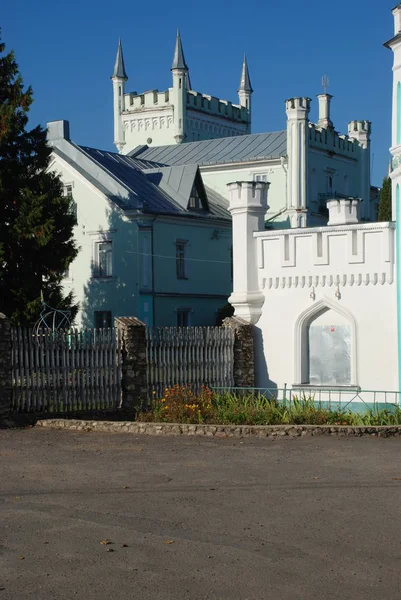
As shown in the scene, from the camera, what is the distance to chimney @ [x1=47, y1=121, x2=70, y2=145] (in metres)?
42.2

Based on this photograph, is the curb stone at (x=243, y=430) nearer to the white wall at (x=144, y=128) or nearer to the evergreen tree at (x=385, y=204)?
the evergreen tree at (x=385, y=204)

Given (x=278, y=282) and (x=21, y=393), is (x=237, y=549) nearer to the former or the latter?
(x=21, y=393)

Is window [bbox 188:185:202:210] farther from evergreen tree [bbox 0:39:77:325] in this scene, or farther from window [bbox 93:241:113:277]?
evergreen tree [bbox 0:39:77:325]

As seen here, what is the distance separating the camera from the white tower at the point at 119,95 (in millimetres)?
59531

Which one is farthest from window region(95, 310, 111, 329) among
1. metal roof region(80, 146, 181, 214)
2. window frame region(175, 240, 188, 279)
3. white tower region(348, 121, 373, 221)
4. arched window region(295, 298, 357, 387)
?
white tower region(348, 121, 373, 221)

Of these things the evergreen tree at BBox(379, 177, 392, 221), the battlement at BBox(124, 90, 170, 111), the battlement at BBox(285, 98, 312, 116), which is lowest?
the evergreen tree at BBox(379, 177, 392, 221)

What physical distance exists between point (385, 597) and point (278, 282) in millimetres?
16239

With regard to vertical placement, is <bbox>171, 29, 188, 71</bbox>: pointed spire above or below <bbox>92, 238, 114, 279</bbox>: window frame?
above

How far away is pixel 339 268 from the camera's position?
2205 centimetres

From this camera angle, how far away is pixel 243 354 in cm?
2314

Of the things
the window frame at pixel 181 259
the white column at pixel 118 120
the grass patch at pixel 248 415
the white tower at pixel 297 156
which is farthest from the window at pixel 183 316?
the grass patch at pixel 248 415

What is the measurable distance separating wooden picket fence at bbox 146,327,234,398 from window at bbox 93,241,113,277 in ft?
59.6

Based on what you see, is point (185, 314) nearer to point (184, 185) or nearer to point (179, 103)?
point (184, 185)

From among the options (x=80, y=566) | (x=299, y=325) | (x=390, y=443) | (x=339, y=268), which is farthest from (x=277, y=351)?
(x=80, y=566)
